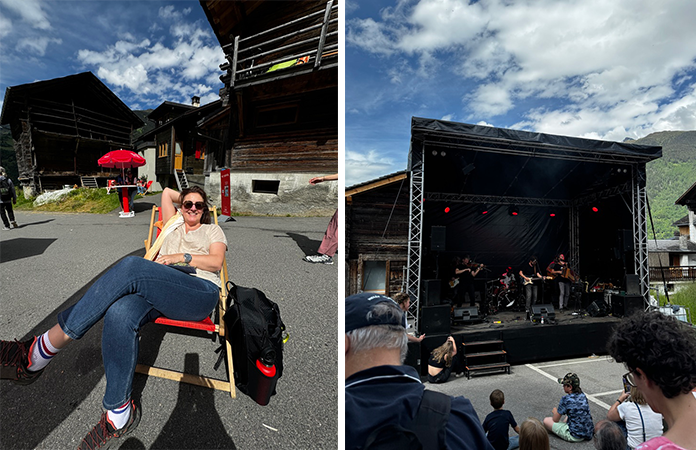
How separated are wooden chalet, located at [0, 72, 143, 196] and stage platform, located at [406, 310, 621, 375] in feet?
15.2

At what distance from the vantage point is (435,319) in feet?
17.6

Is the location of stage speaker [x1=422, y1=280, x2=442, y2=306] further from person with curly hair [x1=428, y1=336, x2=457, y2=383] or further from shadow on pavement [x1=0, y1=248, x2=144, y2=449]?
shadow on pavement [x1=0, y1=248, x2=144, y2=449]

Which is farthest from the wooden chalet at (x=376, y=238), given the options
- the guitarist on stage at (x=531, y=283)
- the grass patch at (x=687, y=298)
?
the grass patch at (x=687, y=298)

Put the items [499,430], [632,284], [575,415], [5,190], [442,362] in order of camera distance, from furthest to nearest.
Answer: [632,284]
[442,362]
[575,415]
[499,430]
[5,190]

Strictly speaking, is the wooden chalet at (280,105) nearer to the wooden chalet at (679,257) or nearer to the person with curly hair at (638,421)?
the person with curly hair at (638,421)

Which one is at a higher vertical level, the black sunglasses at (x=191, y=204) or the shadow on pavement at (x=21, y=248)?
the black sunglasses at (x=191, y=204)

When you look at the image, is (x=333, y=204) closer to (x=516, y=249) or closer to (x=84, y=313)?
(x=84, y=313)

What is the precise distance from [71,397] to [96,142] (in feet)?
3.54

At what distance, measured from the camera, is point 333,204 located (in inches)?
70.6

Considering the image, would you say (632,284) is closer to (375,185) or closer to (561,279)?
(561,279)

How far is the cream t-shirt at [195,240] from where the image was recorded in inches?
55.3

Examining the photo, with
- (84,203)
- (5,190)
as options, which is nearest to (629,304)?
(84,203)

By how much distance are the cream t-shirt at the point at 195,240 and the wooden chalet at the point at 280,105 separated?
499 mm

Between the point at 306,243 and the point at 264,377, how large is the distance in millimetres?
751
